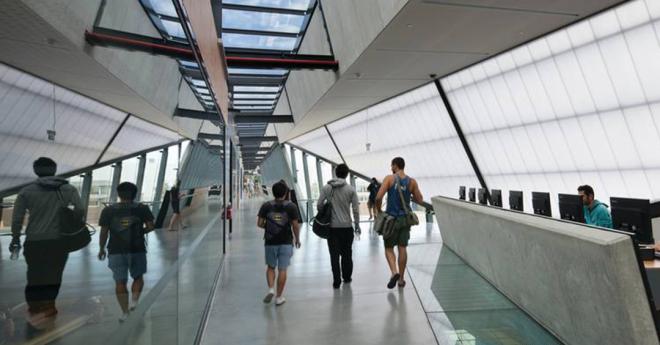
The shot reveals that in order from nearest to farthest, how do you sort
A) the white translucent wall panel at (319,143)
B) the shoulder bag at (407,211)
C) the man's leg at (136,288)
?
1. the man's leg at (136,288)
2. the shoulder bag at (407,211)
3. the white translucent wall panel at (319,143)

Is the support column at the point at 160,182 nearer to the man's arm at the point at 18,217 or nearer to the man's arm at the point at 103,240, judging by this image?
the man's arm at the point at 103,240

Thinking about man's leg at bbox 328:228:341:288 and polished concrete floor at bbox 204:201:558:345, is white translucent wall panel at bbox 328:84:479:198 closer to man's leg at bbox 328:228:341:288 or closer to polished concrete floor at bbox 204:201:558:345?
polished concrete floor at bbox 204:201:558:345

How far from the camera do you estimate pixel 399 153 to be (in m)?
17.5

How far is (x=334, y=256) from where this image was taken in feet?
19.4

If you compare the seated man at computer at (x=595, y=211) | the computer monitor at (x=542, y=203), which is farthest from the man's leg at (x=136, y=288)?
the seated man at computer at (x=595, y=211)

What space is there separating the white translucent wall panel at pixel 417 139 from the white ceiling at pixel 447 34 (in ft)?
8.26

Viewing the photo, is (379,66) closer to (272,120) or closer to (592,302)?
(592,302)

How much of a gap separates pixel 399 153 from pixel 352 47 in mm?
9771

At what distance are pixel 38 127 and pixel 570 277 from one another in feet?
13.2

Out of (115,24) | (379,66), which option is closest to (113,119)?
(115,24)

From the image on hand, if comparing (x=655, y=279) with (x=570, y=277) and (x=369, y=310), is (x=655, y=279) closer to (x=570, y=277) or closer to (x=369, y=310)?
(x=570, y=277)

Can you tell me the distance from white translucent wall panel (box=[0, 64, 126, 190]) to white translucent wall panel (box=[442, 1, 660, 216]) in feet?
29.5

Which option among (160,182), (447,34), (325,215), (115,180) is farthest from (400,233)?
(115,180)

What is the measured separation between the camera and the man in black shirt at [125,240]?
3.53 feet
